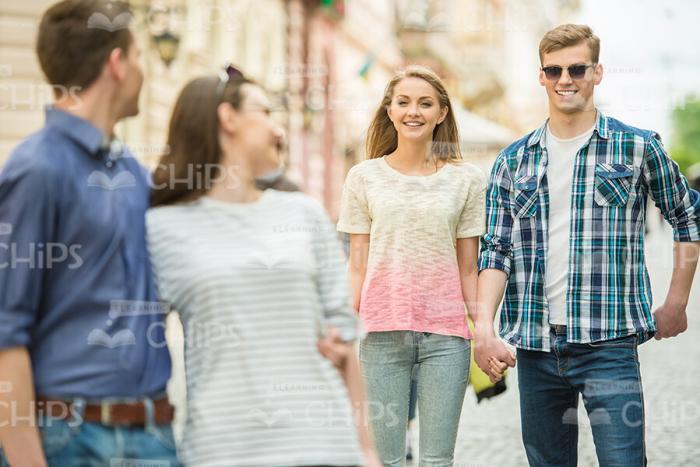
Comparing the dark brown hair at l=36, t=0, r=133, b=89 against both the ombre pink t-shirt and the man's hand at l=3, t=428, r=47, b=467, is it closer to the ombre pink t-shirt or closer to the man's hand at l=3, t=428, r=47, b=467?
the man's hand at l=3, t=428, r=47, b=467

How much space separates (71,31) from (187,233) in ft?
1.58

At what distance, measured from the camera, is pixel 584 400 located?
3.76 metres

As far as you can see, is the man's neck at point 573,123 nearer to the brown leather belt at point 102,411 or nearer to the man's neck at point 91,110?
the man's neck at point 91,110

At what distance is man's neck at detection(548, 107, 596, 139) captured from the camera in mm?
3854

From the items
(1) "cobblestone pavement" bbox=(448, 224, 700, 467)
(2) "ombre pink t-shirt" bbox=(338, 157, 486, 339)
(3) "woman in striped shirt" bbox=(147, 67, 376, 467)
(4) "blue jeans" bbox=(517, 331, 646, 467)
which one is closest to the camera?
(3) "woman in striped shirt" bbox=(147, 67, 376, 467)

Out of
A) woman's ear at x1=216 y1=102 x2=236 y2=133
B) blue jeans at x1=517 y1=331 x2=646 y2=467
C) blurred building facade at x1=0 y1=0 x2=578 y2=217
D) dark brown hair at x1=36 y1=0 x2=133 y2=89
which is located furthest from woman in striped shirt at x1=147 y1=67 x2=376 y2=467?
blue jeans at x1=517 y1=331 x2=646 y2=467

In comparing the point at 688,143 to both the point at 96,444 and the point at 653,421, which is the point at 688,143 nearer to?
the point at 653,421

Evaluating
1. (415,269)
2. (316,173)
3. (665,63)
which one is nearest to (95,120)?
(415,269)

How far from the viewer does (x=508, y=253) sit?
391 cm

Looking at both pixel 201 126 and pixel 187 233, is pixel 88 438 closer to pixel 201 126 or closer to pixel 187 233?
pixel 187 233

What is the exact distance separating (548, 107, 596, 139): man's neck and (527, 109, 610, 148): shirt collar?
0.02 metres

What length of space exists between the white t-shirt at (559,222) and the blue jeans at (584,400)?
111mm

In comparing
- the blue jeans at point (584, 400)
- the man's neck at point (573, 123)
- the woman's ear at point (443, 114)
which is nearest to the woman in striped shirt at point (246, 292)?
the blue jeans at point (584, 400)

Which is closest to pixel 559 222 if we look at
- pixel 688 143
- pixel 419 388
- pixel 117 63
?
pixel 419 388
